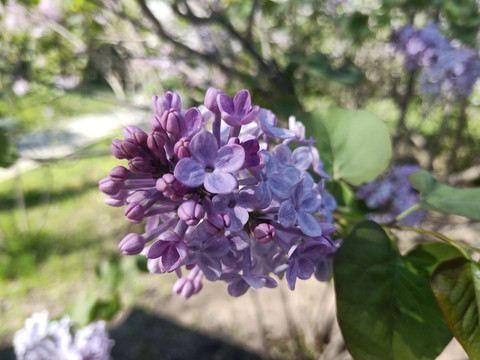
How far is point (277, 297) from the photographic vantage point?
3.10m

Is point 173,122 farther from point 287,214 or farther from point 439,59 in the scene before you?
point 439,59

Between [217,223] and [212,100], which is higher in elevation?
[212,100]

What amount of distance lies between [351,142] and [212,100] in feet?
1.48

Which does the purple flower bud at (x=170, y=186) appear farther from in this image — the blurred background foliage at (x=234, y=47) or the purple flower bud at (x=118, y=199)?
the blurred background foliage at (x=234, y=47)

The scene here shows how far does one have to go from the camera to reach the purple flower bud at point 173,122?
1.99ft

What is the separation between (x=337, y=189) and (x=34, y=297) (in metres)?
3.62

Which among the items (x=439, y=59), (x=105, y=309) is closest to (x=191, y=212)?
(x=105, y=309)

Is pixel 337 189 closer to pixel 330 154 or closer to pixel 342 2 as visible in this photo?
pixel 330 154

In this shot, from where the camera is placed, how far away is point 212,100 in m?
0.66

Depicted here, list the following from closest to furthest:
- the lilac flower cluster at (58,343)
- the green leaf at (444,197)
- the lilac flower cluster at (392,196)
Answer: the green leaf at (444,197), the lilac flower cluster at (58,343), the lilac flower cluster at (392,196)

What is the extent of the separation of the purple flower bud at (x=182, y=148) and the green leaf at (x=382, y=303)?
33cm

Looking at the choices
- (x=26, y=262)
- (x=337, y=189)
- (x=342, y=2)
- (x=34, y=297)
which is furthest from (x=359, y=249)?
(x=26, y=262)

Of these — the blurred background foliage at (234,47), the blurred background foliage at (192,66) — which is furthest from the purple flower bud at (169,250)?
the blurred background foliage at (234,47)

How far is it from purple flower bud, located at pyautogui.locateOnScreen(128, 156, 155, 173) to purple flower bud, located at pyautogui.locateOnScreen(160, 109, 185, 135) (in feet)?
0.21
